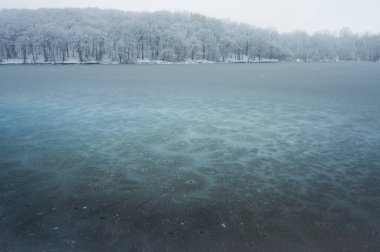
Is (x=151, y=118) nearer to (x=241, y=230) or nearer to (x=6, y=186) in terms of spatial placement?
(x=6, y=186)

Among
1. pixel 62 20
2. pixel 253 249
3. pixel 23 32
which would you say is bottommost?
pixel 253 249

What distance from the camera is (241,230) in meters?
Answer: 8.37

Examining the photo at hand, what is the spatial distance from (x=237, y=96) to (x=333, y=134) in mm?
17496

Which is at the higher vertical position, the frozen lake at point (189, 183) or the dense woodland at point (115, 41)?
the dense woodland at point (115, 41)

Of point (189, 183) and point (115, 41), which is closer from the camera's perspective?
point (189, 183)

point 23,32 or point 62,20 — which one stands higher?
point 62,20

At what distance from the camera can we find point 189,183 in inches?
441

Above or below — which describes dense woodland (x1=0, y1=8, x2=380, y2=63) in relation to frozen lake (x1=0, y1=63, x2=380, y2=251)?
above

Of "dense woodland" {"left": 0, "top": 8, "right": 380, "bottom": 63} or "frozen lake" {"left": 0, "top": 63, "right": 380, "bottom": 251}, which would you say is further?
"dense woodland" {"left": 0, "top": 8, "right": 380, "bottom": 63}

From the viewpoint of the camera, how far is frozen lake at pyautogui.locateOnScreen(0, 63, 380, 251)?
26.4 feet

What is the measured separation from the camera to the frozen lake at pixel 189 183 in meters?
8.05

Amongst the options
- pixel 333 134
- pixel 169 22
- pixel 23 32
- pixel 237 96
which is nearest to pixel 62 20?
pixel 23 32

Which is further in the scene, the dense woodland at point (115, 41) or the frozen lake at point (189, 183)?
the dense woodland at point (115, 41)

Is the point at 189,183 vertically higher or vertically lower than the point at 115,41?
lower
